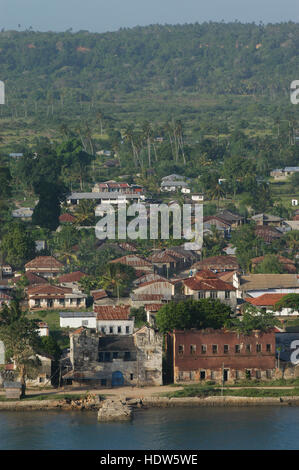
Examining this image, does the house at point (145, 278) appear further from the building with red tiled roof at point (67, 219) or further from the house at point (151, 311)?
the building with red tiled roof at point (67, 219)

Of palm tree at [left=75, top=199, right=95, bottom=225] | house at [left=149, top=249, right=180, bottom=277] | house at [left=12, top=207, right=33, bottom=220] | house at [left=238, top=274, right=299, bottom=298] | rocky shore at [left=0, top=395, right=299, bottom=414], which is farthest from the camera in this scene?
house at [left=12, top=207, right=33, bottom=220]

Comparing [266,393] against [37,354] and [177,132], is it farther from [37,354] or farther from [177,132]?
[177,132]

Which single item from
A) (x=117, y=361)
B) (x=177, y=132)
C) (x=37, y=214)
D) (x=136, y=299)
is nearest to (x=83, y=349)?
(x=117, y=361)

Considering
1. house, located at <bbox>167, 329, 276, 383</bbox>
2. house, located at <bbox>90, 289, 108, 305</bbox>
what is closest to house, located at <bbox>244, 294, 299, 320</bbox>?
house, located at <bbox>90, 289, 108, 305</bbox>

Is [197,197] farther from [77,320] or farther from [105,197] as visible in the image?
[77,320]

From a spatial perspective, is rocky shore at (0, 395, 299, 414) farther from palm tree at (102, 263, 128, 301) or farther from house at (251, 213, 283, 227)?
house at (251, 213, 283, 227)

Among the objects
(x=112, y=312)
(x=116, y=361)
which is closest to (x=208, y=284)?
(x=112, y=312)
